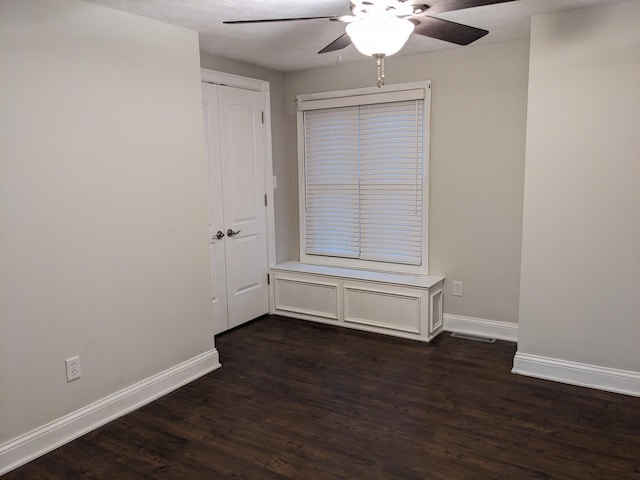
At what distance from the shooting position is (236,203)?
14.4 ft

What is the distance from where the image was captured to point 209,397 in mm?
3207

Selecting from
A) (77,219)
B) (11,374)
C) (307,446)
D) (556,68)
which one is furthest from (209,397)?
(556,68)

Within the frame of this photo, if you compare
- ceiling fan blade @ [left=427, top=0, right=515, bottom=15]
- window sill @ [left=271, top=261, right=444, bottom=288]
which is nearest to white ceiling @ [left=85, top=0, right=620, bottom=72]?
ceiling fan blade @ [left=427, top=0, right=515, bottom=15]

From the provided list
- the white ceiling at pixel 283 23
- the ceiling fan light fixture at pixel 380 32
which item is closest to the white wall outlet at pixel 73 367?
the white ceiling at pixel 283 23

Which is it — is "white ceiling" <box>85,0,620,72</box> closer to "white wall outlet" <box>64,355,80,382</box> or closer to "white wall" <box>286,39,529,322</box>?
"white wall" <box>286,39,529,322</box>

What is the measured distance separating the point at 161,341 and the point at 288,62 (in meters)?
2.56

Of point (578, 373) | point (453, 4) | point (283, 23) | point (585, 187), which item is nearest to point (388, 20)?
point (453, 4)

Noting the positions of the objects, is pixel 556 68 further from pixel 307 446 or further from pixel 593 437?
pixel 307 446

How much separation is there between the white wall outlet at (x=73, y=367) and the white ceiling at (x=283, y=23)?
192 cm

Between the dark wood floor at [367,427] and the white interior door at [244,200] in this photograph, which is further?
the white interior door at [244,200]

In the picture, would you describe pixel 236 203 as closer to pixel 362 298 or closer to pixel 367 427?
pixel 362 298

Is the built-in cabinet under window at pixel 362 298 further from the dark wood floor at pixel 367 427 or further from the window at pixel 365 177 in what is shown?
the dark wood floor at pixel 367 427

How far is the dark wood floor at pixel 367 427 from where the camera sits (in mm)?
2430

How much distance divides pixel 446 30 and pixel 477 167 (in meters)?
1.76
